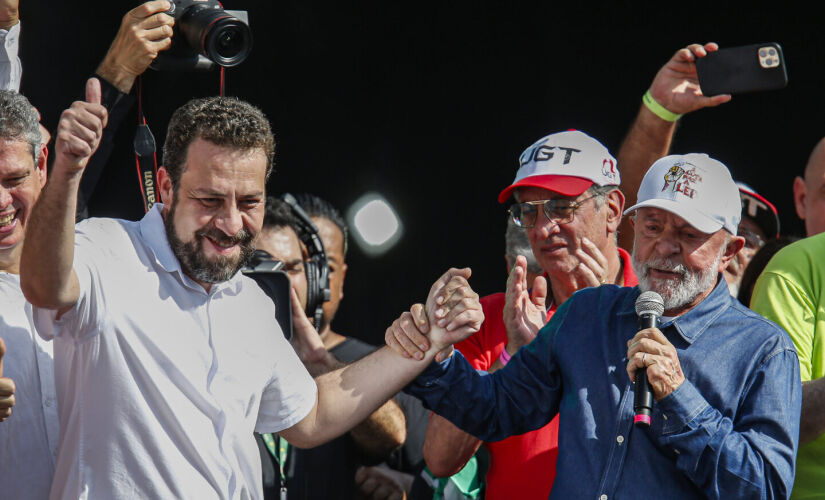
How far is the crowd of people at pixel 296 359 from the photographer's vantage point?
224cm

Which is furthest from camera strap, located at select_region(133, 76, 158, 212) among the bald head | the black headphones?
the bald head

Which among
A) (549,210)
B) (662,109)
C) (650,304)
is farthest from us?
(662,109)

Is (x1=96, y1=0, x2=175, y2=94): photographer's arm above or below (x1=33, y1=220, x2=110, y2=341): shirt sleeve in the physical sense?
above

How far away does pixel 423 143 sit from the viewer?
4.93m

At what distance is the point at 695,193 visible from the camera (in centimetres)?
256

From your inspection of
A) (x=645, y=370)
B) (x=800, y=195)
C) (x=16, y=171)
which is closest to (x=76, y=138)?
(x=16, y=171)

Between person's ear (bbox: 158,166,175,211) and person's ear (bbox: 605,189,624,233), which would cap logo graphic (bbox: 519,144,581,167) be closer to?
person's ear (bbox: 605,189,624,233)

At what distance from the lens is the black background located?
4832mm

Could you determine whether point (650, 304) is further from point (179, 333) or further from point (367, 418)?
point (367, 418)

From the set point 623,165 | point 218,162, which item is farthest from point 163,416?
point 623,165

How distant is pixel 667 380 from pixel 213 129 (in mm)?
1225

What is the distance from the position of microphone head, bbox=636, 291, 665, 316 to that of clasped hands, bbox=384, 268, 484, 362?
0.40 m

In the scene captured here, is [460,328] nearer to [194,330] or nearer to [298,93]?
[194,330]

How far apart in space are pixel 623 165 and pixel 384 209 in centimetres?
158
